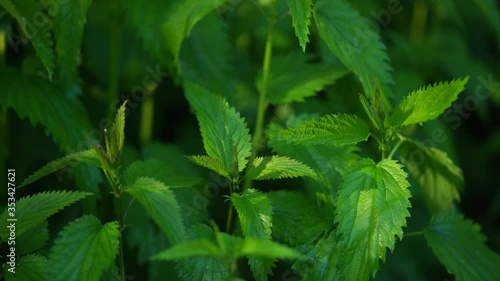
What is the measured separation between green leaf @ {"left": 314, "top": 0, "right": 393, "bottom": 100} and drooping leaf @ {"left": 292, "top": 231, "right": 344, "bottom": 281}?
477 mm

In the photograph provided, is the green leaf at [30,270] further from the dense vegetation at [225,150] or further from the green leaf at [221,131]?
the green leaf at [221,131]

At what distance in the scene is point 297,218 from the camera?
5.70 ft

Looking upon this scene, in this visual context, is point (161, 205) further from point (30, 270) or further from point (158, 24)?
point (158, 24)

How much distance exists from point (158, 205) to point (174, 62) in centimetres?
77

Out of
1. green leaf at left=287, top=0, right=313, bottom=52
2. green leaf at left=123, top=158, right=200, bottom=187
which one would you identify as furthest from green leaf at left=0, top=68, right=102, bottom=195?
green leaf at left=287, top=0, right=313, bottom=52

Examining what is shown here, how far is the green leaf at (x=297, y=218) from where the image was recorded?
1683 millimetres

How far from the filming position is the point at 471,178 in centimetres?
362

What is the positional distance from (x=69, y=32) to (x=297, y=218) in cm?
96

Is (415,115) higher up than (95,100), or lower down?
lower down

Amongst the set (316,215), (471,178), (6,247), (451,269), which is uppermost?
(6,247)

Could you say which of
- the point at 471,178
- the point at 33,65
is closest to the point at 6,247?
the point at 33,65

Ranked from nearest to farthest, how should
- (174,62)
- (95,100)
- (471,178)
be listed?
(174,62) → (95,100) → (471,178)

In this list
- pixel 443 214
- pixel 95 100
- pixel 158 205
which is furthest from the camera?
pixel 95 100

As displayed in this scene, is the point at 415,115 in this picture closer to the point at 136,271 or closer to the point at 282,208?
the point at 282,208
